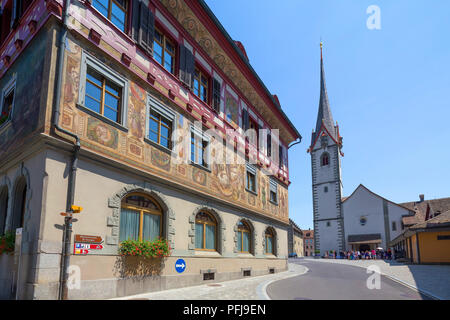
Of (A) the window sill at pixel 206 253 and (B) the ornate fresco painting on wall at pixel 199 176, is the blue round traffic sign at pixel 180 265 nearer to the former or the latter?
(A) the window sill at pixel 206 253

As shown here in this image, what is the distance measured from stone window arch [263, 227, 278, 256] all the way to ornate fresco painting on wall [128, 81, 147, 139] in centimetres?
A: 1313

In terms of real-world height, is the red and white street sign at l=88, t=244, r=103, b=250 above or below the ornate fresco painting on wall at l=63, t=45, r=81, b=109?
below

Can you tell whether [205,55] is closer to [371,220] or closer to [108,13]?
[108,13]

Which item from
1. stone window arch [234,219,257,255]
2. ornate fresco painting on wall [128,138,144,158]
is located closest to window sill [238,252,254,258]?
stone window arch [234,219,257,255]

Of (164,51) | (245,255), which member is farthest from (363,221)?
(164,51)

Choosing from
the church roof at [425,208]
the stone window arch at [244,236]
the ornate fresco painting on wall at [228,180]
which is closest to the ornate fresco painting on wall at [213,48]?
the ornate fresco painting on wall at [228,180]

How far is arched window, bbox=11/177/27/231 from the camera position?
404 inches

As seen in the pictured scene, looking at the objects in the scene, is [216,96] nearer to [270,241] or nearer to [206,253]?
[206,253]

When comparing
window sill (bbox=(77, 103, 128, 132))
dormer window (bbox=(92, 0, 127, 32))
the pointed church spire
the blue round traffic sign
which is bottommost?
the blue round traffic sign

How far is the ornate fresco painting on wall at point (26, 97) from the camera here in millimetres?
9875

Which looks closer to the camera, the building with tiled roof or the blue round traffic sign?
the blue round traffic sign

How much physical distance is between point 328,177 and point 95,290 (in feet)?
204

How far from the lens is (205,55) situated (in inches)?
670

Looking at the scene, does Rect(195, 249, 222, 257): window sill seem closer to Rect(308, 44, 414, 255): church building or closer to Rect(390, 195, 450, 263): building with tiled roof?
Rect(390, 195, 450, 263): building with tiled roof
